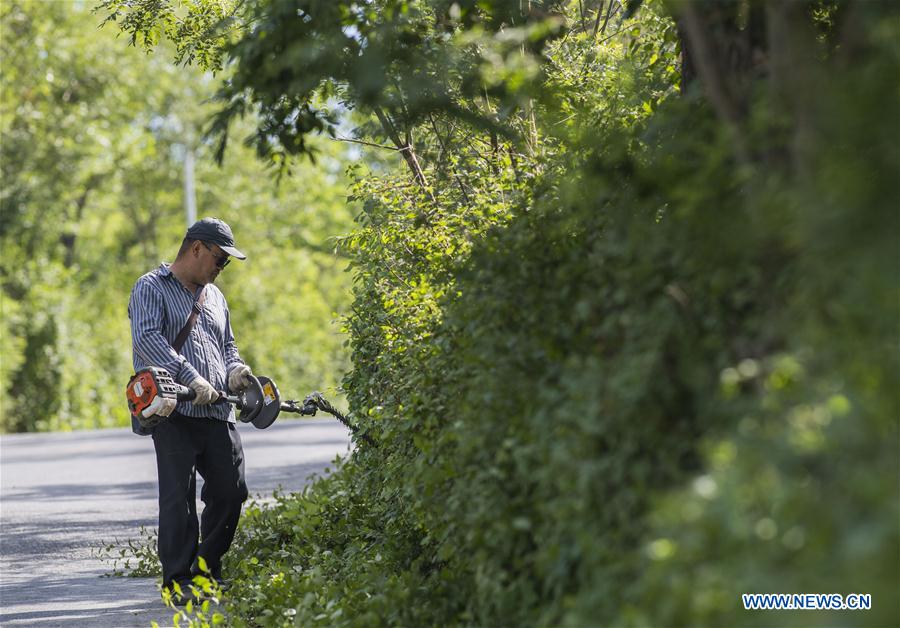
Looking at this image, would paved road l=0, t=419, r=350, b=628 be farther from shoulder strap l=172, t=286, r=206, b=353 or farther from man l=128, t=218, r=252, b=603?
shoulder strap l=172, t=286, r=206, b=353

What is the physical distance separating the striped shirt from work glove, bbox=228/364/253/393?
4 cm

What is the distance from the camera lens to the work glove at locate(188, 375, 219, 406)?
6637mm

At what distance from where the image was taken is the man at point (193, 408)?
266 inches

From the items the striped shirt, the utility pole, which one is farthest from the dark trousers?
the utility pole

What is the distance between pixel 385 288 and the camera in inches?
259

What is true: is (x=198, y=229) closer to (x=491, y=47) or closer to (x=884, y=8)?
(x=491, y=47)

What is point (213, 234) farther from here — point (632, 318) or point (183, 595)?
point (632, 318)

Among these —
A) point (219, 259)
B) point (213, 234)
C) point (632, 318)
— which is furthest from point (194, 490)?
point (632, 318)

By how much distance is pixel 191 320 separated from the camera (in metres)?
6.99

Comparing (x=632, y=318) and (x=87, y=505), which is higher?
(x=632, y=318)

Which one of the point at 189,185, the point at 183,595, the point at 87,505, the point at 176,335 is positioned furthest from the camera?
the point at 189,185

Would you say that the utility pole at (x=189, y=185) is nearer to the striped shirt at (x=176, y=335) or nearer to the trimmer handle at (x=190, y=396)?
the striped shirt at (x=176, y=335)

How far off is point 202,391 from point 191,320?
1.70 ft

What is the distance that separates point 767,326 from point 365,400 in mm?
4145
